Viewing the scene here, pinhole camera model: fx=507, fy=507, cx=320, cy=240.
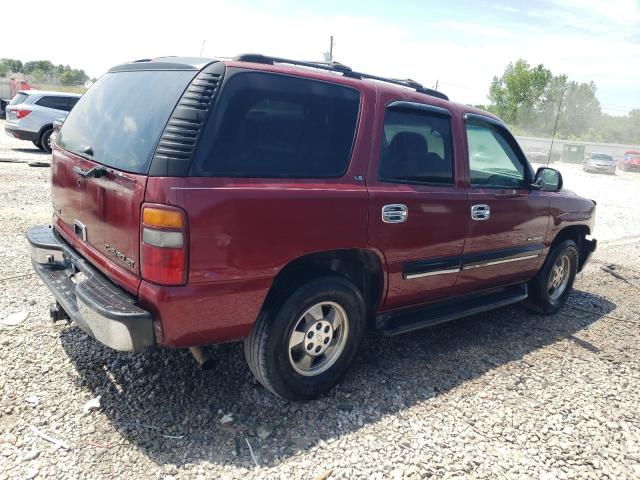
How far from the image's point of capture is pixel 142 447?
260cm

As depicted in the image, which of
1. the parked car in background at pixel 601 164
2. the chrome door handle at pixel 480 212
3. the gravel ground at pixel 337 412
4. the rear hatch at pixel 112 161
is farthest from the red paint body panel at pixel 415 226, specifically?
the parked car in background at pixel 601 164

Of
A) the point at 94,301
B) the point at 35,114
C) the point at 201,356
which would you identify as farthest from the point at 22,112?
the point at 201,356

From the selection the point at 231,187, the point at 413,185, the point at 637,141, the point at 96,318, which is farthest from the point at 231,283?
the point at 637,141

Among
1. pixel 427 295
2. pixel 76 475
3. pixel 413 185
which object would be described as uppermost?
pixel 413 185

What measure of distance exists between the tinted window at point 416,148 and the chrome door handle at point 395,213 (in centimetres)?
18

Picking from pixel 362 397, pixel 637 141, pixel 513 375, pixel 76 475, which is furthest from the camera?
pixel 637 141

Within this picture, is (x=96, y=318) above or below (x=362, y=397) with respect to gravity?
above

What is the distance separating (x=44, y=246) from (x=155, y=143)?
1361mm

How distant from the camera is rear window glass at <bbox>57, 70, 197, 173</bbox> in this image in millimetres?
2592

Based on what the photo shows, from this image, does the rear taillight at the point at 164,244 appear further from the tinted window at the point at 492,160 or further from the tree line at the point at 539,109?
the tree line at the point at 539,109

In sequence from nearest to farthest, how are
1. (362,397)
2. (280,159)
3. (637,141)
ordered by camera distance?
(280,159) < (362,397) < (637,141)

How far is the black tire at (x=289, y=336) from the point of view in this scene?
283 cm

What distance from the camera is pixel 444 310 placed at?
3.86m

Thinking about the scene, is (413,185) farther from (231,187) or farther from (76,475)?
(76,475)
